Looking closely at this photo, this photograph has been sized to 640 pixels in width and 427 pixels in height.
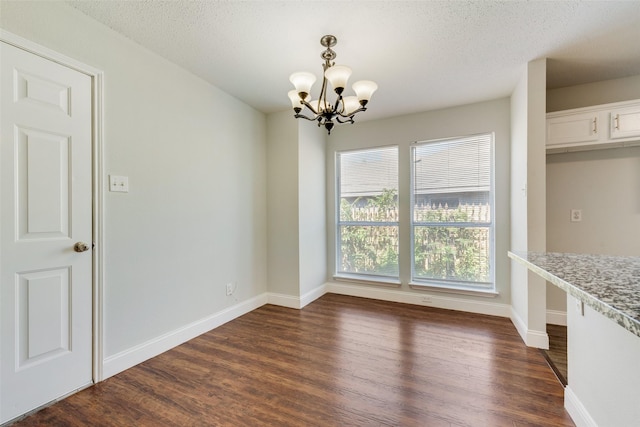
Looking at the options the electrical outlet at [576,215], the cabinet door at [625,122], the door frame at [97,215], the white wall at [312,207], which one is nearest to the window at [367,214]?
the white wall at [312,207]

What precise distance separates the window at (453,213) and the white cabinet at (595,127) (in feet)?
2.31

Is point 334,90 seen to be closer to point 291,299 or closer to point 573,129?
point 573,129

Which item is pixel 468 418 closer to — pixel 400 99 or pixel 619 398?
pixel 619 398

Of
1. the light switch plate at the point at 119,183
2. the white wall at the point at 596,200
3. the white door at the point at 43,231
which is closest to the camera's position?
the white door at the point at 43,231

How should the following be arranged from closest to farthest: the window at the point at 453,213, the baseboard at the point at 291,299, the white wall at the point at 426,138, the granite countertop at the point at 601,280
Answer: the granite countertop at the point at 601,280, the white wall at the point at 426,138, the window at the point at 453,213, the baseboard at the point at 291,299

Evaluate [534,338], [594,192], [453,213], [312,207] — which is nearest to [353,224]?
[312,207]

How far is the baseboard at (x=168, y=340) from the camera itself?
2.06 metres

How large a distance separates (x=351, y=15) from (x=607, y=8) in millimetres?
1676

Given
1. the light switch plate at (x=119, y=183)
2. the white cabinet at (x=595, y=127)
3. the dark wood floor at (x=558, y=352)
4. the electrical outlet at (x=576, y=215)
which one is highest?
the white cabinet at (x=595, y=127)

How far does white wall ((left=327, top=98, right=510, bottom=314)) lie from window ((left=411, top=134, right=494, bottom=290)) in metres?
0.10

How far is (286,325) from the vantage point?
2.98m

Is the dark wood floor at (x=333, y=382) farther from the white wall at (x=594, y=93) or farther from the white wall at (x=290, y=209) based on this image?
the white wall at (x=594, y=93)

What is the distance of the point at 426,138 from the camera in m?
3.62

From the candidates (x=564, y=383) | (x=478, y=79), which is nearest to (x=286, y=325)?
(x=564, y=383)
